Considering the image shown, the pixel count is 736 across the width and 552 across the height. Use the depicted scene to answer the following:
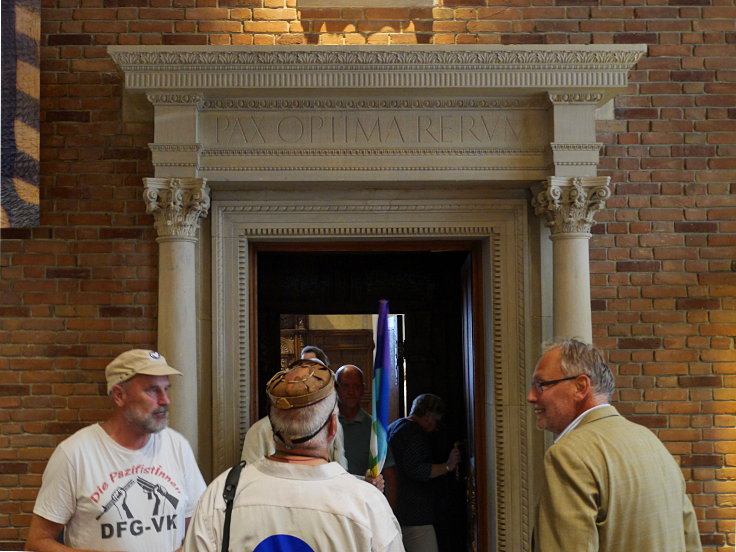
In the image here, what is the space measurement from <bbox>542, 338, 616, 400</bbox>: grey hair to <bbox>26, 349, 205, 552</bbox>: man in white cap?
1.56m

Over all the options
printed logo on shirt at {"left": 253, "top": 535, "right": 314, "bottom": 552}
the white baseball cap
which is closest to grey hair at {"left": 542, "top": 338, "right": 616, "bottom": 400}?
printed logo on shirt at {"left": 253, "top": 535, "right": 314, "bottom": 552}

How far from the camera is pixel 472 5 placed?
5.24 metres

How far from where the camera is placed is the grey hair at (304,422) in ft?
7.58

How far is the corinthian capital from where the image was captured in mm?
4902

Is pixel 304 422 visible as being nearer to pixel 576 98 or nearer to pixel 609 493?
pixel 609 493

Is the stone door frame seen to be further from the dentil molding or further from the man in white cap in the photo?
the man in white cap

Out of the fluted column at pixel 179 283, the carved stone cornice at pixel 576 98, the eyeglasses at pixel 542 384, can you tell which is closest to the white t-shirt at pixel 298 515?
the eyeglasses at pixel 542 384

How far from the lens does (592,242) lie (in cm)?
525

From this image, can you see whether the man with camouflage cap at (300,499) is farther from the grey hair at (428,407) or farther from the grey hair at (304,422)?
the grey hair at (428,407)

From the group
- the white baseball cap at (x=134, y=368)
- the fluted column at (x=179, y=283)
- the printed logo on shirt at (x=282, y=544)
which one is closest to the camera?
the printed logo on shirt at (x=282, y=544)

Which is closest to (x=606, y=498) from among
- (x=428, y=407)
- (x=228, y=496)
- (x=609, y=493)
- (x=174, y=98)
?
(x=609, y=493)

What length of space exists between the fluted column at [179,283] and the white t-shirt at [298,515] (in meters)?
2.60

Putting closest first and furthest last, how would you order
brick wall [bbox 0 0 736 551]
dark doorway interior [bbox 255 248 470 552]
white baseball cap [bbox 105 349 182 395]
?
white baseball cap [bbox 105 349 182 395] < brick wall [bbox 0 0 736 551] < dark doorway interior [bbox 255 248 470 552]

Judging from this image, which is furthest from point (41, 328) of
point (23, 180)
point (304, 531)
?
point (304, 531)
